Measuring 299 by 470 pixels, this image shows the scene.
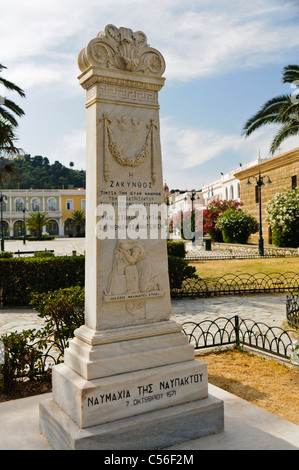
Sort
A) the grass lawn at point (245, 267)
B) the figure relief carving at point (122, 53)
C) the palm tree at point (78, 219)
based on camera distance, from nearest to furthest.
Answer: the figure relief carving at point (122, 53)
the grass lawn at point (245, 267)
the palm tree at point (78, 219)

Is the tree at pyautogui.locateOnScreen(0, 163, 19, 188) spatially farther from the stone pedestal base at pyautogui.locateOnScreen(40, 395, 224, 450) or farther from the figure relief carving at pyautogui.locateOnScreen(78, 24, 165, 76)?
the stone pedestal base at pyautogui.locateOnScreen(40, 395, 224, 450)

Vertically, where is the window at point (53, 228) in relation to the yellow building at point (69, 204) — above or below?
below

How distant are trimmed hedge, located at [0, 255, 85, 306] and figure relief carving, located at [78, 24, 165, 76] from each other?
22.8 feet

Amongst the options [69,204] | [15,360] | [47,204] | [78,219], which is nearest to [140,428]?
[15,360]

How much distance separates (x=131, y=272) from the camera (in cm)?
328

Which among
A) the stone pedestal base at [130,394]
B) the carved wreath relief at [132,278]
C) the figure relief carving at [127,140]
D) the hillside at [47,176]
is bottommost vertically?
the stone pedestal base at [130,394]

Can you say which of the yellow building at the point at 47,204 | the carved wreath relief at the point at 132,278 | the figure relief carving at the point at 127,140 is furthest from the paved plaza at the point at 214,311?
the yellow building at the point at 47,204

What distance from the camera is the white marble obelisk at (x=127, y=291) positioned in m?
2.93

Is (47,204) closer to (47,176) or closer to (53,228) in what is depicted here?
(53,228)

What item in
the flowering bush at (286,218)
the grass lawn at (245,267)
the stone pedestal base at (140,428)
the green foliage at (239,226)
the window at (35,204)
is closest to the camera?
the stone pedestal base at (140,428)

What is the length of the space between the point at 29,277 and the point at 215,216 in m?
23.1

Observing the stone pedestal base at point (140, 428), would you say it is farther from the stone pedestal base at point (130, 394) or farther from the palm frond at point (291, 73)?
the palm frond at point (291, 73)

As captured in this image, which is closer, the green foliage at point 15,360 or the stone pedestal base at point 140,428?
the stone pedestal base at point 140,428
